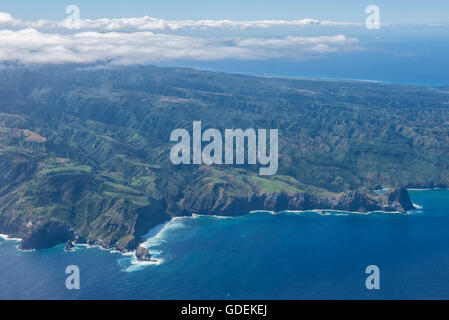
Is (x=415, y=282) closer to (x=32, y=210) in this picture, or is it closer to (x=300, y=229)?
(x=300, y=229)

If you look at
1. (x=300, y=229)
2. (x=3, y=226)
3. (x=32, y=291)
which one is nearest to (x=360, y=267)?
(x=300, y=229)

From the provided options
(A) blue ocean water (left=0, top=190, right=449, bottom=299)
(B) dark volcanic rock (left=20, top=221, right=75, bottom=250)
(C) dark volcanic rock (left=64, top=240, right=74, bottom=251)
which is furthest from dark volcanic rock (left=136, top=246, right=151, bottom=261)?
(B) dark volcanic rock (left=20, top=221, right=75, bottom=250)

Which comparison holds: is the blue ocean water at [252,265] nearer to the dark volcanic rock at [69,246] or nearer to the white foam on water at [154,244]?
the white foam on water at [154,244]

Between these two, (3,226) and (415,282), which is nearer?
(415,282)

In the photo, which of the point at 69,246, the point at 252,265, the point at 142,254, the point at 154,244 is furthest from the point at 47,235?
the point at 252,265

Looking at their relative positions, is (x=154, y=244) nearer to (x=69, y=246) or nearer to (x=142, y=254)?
(x=142, y=254)

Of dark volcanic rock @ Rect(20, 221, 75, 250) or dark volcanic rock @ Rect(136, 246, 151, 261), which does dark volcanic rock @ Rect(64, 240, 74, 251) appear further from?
dark volcanic rock @ Rect(136, 246, 151, 261)
